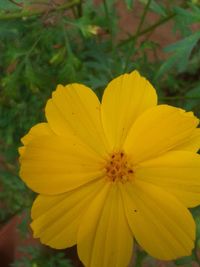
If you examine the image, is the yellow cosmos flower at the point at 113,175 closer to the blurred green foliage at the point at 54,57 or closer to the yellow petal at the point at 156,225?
the yellow petal at the point at 156,225

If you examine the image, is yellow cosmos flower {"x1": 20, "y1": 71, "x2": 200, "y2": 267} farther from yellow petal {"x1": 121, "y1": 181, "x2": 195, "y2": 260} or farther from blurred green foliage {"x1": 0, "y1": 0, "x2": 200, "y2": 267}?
blurred green foliage {"x1": 0, "y1": 0, "x2": 200, "y2": 267}

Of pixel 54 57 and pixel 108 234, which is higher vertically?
pixel 54 57

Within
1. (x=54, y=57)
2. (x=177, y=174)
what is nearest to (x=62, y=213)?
(x=177, y=174)

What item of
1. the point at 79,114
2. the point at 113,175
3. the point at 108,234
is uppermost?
the point at 79,114

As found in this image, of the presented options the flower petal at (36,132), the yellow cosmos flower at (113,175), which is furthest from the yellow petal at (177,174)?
the flower petal at (36,132)

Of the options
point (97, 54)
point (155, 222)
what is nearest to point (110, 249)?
point (155, 222)

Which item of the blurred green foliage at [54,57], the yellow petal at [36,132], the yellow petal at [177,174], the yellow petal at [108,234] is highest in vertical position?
the blurred green foliage at [54,57]

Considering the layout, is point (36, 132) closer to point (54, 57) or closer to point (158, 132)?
point (158, 132)
